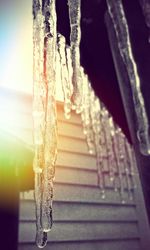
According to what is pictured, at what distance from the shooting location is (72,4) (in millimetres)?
1435

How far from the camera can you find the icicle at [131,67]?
45.3 inches

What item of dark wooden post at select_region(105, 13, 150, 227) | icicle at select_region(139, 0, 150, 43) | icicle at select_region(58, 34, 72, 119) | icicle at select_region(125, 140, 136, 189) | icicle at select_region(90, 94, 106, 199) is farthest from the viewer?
icicle at select_region(125, 140, 136, 189)

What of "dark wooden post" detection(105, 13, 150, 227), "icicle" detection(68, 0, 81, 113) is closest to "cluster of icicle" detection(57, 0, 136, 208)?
"icicle" detection(68, 0, 81, 113)

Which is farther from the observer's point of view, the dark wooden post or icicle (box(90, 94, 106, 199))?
icicle (box(90, 94, 106, 199))

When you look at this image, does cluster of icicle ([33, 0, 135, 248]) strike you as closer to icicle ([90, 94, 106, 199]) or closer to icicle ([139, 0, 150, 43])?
icicle ([139, 0, 150, 43])

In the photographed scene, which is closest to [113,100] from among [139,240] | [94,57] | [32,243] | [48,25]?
[94,57]

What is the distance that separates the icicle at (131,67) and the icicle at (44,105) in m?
0.32

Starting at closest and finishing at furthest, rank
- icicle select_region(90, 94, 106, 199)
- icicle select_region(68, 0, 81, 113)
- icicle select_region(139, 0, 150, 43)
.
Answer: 1. icicle select_region(139, 0, 150, 43)
2. icicle select_region(68, 0, 81, 113)
3. icicle select_region(90, 94, 106, 199)

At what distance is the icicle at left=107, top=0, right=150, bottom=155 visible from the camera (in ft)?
3.77

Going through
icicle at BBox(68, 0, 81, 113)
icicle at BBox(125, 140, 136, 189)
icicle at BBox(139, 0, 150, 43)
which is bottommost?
icicle at BBox(139, 0, 150, 43)

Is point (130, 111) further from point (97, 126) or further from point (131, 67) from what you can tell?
point (97, 126)

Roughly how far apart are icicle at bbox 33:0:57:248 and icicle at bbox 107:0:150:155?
32 centimetres

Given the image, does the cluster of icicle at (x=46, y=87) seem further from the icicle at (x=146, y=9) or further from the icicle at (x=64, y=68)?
the icicle at (x=146, y=9)

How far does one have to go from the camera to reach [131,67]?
4.03ft
